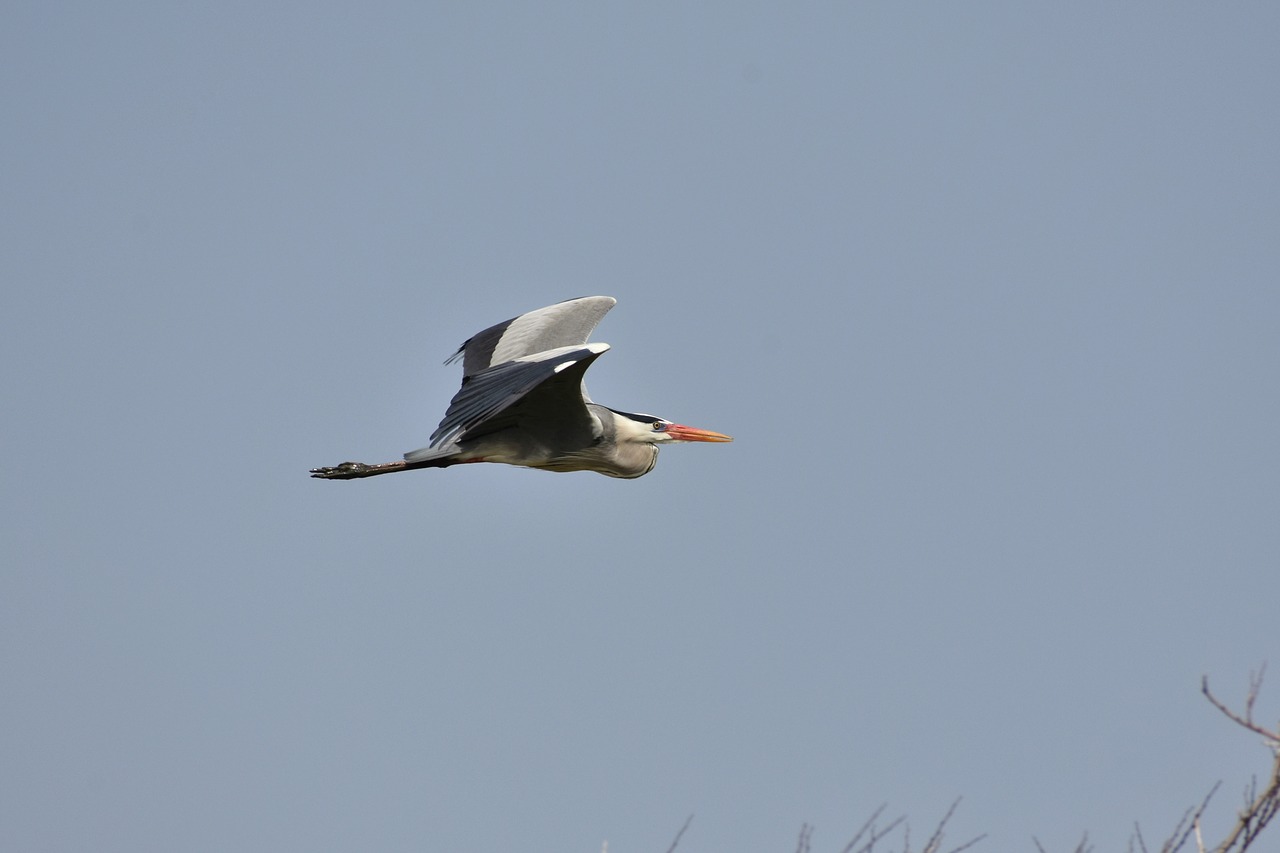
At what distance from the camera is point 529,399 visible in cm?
869

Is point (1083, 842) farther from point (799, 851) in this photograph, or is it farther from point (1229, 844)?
point (799, 851)

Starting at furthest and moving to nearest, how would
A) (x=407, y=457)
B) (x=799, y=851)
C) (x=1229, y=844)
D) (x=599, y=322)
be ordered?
(x=599, y=322), (x=407, y=457), (x=799, y=851), (x=1229, y=844)

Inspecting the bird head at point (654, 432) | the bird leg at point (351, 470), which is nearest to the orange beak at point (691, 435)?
the bird head at point (654, 432)

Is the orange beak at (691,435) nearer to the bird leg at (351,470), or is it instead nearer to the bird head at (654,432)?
the bird head at (654,432)

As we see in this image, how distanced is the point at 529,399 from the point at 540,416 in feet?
1.05

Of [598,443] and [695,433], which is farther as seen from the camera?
[695,433]

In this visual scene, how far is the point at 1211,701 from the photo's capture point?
3.73m

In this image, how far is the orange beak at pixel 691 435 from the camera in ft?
34.3

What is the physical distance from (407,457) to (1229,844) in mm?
6157

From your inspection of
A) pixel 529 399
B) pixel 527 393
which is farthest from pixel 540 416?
pixel 527 393

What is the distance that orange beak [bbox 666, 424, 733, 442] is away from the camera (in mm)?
10453

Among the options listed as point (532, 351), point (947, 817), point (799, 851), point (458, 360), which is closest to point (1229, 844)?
point (947, 817)

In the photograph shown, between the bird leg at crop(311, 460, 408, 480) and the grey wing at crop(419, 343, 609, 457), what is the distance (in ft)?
2.15

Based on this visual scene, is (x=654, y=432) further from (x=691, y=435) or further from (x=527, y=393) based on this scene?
(x=527, y=393)
